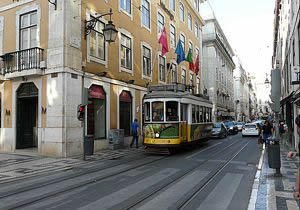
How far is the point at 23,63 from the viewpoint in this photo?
17062mm

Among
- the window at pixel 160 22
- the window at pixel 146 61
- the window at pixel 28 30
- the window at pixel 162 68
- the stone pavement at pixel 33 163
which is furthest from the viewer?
the window at pixel 162 68

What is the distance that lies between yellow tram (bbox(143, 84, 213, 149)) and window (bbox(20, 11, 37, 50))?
276 inches

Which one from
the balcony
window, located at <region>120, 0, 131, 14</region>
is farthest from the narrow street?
window, located at <region>120, 0, 131, 14</region>

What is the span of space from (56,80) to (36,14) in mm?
4217

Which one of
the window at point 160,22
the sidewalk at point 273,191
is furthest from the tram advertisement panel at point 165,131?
the window at point 160,22

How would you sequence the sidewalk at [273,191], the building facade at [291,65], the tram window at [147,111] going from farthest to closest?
1. the tram window at [147,111]
2. the building facade at [291,65]
3. the sidewalk at [273,191]

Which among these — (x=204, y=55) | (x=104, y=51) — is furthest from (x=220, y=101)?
(x=104, y=51)

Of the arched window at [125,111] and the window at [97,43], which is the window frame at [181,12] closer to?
the arched window at [125,111]

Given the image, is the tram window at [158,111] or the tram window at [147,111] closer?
the tram window at [158,111]

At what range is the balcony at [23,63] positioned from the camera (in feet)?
53.2

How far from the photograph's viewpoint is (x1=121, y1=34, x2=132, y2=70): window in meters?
21.5

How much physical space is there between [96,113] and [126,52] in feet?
18.3

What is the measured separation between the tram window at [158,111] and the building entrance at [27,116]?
252 inches

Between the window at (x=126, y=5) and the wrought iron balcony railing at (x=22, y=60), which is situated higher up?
the window at (x=126, y=5)
